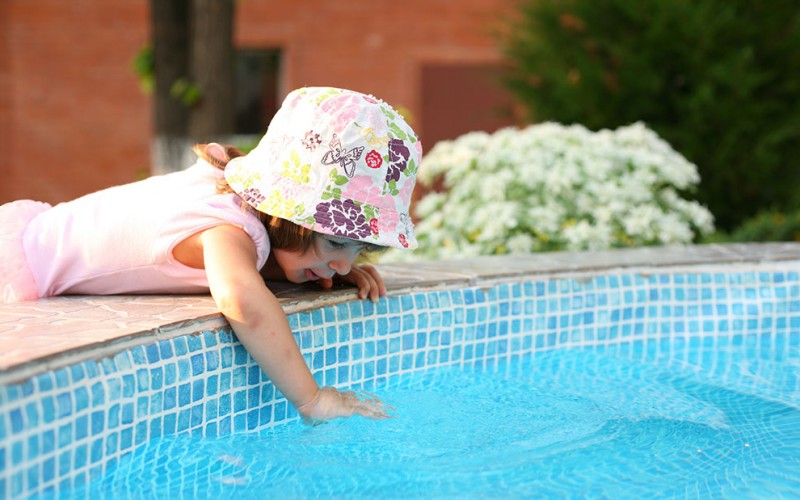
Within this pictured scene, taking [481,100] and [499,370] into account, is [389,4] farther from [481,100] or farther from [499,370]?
→ [499,370]

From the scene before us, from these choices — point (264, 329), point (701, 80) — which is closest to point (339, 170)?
point (264, 329)

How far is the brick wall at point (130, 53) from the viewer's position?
39.2ft

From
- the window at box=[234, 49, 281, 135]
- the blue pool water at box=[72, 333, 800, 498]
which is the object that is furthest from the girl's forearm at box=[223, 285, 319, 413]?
the window at box=[234, 49, 281, 135]

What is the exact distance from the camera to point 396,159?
2.46 meters

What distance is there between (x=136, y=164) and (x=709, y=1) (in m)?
7.91

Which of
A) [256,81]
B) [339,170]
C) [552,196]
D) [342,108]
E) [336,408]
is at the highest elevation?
[342,108]

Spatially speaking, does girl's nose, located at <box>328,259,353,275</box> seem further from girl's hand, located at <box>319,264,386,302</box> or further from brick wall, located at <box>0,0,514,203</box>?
brick wall, located at <box>0,0,514,203</box>

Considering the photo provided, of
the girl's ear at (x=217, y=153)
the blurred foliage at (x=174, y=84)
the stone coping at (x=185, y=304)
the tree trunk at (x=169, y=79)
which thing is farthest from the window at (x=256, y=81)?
the girl's ear at (x=217, y=153)

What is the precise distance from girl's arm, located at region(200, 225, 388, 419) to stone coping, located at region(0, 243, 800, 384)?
7 cm

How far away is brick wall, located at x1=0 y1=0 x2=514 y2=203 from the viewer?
1195cm

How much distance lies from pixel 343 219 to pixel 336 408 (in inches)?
18.3

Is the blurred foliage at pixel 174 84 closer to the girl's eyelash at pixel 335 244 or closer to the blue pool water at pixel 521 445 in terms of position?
the blue pool water at pixel 521 445

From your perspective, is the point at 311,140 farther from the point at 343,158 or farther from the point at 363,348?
the point at 363,348

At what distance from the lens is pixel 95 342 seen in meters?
1.96
